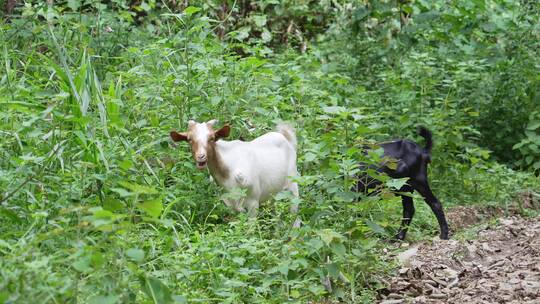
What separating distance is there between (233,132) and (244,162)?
1062mm

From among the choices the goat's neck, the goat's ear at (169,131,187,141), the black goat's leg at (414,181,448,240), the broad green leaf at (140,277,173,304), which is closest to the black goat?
→ the black goat's leg at (414,181,448,240)

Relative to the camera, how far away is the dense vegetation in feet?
17.2

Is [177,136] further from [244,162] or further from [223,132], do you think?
[244,162]

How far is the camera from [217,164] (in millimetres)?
7070

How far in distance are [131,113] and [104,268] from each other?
3682mm

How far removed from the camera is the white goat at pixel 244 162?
22.9ft

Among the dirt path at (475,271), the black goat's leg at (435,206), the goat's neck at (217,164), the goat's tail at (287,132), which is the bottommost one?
the black goat's leg at (435,206)

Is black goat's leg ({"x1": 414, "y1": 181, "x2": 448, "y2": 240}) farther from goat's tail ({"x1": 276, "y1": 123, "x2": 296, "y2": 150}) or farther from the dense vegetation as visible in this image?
goat's tail ({"x1": 276, "y1": 123, "x2": 296, "y2": 150})

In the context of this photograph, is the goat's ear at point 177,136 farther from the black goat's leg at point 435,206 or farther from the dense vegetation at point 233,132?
the black goat's leg at point 435,206

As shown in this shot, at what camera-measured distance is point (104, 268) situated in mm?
4391

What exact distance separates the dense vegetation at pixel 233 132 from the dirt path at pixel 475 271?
209mm

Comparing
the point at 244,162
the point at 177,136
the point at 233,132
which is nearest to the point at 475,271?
the point at 244,162

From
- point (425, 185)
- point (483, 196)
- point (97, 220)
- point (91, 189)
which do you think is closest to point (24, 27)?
point (91, 189)

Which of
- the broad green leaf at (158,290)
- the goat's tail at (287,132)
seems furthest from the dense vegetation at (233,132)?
the goat's tail at (287,132)
